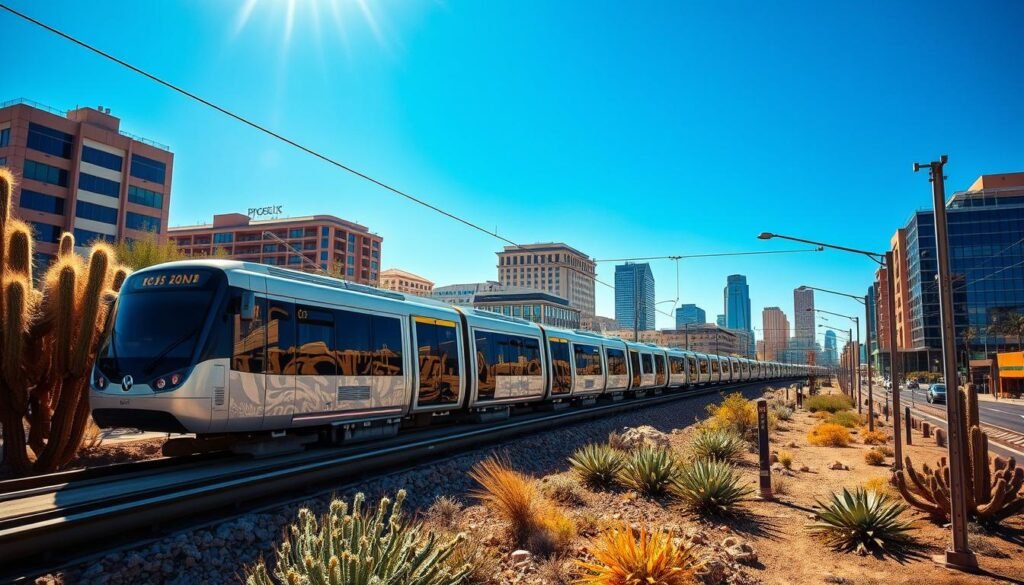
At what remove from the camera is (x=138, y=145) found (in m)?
63.5

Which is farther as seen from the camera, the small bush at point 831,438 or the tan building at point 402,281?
the tan building at point 402,281

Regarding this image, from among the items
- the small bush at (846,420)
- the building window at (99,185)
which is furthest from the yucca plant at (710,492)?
the building window at (99,185)

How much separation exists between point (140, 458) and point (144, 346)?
201 inches

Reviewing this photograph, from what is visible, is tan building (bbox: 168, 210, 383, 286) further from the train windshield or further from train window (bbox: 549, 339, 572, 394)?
the train windshield

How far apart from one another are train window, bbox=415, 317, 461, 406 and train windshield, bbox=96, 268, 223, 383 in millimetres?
4854

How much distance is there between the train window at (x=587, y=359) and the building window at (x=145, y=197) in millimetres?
58090

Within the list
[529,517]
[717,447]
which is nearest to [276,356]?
[529,517]

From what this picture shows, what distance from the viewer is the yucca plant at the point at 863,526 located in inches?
299

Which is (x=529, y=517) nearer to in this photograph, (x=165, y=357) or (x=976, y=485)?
(x=165, y=357)

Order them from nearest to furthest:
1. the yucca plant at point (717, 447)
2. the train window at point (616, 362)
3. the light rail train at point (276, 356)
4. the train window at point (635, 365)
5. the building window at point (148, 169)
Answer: the light rail train at point (276, 356), the yucca plant at point (717, 447), the train window at point (616, 362), the train window at point (635, 365), the building window at point (148, 169)

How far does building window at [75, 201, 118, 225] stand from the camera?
5831 cm

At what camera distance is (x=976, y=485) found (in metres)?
8.76

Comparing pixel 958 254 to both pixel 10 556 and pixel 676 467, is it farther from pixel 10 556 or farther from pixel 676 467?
pixel 10 556

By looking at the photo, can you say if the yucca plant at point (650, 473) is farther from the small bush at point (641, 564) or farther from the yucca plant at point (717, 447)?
the small bush at point (641, 564)
